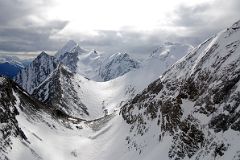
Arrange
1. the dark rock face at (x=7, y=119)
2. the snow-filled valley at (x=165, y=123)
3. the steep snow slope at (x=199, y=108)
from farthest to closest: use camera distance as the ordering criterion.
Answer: the dark rock face at (x=7, y=119) < the snow-filled valley at (x=165, y=123) < the steep snow slope at (x=199, y=108)

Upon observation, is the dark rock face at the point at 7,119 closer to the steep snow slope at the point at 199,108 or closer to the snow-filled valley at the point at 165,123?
the snow-filled valley at the point at 165,123

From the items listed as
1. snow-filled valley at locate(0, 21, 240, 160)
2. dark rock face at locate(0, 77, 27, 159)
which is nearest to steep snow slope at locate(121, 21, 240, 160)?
snow-filled valley at locate(0, 21, 240, 160)

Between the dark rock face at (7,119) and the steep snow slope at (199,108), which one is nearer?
the steep snow slope at (199,108)

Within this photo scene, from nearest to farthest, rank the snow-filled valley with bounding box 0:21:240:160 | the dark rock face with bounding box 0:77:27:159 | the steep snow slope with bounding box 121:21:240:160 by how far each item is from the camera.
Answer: the steep snow slope with bounding box 121:21:240:160, the snow-filled valley with bounding box 0:21:240:160, the dark rock face with bounding box 0:77:27:159

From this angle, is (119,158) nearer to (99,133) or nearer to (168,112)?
(168,112)

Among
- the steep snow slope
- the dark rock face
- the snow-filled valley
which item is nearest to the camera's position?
the steep snow slope

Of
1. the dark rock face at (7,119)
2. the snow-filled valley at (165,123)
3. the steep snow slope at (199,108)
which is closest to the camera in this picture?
the steep snow slope at (199,108)

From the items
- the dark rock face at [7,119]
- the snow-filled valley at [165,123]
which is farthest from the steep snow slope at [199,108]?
the dark rock face at [7,119]

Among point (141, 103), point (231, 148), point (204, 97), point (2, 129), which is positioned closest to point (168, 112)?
point (204, 97)

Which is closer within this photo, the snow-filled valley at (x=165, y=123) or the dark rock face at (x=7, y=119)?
the snow-filled valley at (x=165, y=123)

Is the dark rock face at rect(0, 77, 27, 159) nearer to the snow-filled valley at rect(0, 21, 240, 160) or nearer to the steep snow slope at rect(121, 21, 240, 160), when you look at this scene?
the snow-filled valley at rect(0, 21, 240, 160)
